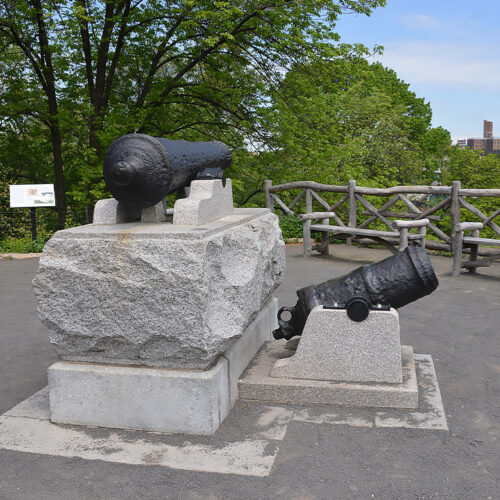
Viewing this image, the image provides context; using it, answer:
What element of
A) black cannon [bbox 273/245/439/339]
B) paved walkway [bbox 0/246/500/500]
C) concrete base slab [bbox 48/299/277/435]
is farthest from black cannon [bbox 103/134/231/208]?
paved walkway [bbox 0/246/500/500]

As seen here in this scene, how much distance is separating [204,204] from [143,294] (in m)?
0.88

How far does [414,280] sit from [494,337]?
7.40 ft

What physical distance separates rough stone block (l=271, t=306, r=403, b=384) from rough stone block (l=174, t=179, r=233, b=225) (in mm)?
1075

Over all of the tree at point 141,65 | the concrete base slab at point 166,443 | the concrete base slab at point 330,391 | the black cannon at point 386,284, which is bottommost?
the concrete base slab at point 166,443

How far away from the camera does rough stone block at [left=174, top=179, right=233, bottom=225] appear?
14.0 ft

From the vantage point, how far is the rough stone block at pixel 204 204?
168 inches

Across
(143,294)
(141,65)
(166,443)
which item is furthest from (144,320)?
(141,65)

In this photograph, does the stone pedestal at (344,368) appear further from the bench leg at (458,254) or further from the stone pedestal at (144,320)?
the bench leg at (458,254)

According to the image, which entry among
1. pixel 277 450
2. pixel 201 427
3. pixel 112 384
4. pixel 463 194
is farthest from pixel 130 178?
pixel 463 194

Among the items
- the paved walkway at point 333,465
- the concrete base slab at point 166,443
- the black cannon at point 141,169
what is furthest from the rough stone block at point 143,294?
the paved walkway at point 333,465

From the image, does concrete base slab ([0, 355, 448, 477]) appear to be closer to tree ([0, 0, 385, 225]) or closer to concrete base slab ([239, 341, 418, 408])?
concrete base slab ([239, 341, 418, 408])

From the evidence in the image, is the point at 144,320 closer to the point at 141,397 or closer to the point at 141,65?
the point at 141,397

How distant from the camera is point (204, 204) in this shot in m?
4.45

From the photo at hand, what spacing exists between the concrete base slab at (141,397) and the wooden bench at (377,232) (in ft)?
21.1
